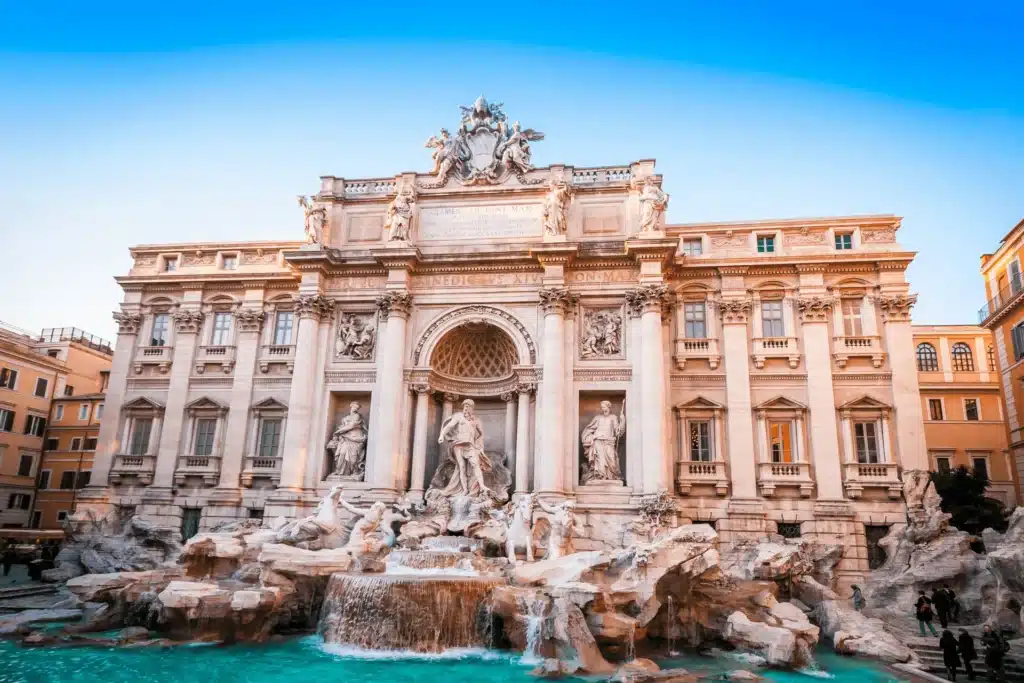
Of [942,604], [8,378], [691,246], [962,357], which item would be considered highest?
[691,246]

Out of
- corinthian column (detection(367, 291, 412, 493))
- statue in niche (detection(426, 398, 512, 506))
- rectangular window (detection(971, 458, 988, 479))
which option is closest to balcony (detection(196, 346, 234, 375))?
corinthian column (detection(367, 291, 412, 493))

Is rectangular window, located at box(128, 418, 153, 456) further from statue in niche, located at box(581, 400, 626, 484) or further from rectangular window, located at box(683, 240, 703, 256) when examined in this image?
rectangular window, located at box(683, 240, 703, 256)

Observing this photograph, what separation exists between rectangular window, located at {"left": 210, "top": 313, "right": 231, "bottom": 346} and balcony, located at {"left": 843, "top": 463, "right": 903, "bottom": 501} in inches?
872

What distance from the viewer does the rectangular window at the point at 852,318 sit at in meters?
23.2

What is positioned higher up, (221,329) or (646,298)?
(646,298)

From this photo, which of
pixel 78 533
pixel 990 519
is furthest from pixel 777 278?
pixel 78 533

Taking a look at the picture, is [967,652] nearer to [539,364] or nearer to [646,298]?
[646,298]

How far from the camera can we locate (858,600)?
64.0 feet

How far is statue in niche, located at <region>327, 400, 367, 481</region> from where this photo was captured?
23281 mm

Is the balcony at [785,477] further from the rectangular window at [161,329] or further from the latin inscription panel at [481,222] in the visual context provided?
the rectangular window at [161,329]

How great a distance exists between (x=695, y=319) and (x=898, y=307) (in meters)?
6.43

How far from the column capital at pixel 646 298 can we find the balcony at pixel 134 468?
18032 millimetres

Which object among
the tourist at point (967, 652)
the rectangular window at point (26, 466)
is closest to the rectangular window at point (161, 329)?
the rectangular window at point (26, 466)

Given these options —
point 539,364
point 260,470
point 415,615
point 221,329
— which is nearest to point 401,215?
point 539,364
